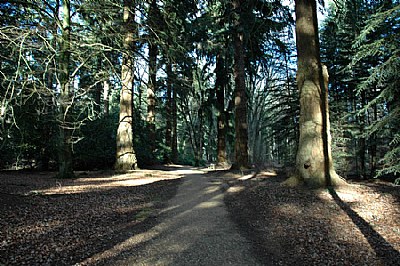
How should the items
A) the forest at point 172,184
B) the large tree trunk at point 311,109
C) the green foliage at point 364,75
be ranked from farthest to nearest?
the green foliage at point 364,75
the large tree trunk at point 311,109
the forest at point 172,184

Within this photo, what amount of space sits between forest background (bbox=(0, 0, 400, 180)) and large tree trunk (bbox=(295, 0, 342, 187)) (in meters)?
1.84

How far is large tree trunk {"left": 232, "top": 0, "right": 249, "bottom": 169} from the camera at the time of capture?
12.3 metres

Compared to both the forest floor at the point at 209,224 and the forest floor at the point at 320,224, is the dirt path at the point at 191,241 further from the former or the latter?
the forest floor at the point at 320,224

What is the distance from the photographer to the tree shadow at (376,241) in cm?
326

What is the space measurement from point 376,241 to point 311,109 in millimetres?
4018

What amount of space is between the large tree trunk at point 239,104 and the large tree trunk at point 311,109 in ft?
16.7

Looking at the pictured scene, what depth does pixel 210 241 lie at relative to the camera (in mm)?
3801

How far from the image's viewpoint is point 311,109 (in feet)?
22.9

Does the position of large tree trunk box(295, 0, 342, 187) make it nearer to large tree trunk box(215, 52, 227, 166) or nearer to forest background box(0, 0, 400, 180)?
forest background box(0, 0, 400, 180)

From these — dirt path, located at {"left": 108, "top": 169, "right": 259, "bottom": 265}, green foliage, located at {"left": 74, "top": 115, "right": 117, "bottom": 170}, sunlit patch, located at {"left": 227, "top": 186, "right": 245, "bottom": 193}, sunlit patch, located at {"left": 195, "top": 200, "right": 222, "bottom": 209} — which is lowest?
dirt path, located at {"left": 108, "top": 169, "right": 259, "bottom": 265}

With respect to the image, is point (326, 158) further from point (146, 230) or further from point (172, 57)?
point (172, 57)

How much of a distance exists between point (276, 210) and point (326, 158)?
2.58m

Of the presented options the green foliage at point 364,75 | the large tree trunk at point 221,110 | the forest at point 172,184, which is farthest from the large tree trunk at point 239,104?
the large tree trunk at point 221,110

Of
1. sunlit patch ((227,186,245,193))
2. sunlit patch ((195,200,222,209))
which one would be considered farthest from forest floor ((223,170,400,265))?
sunlit patch ((227,186,245,193))
